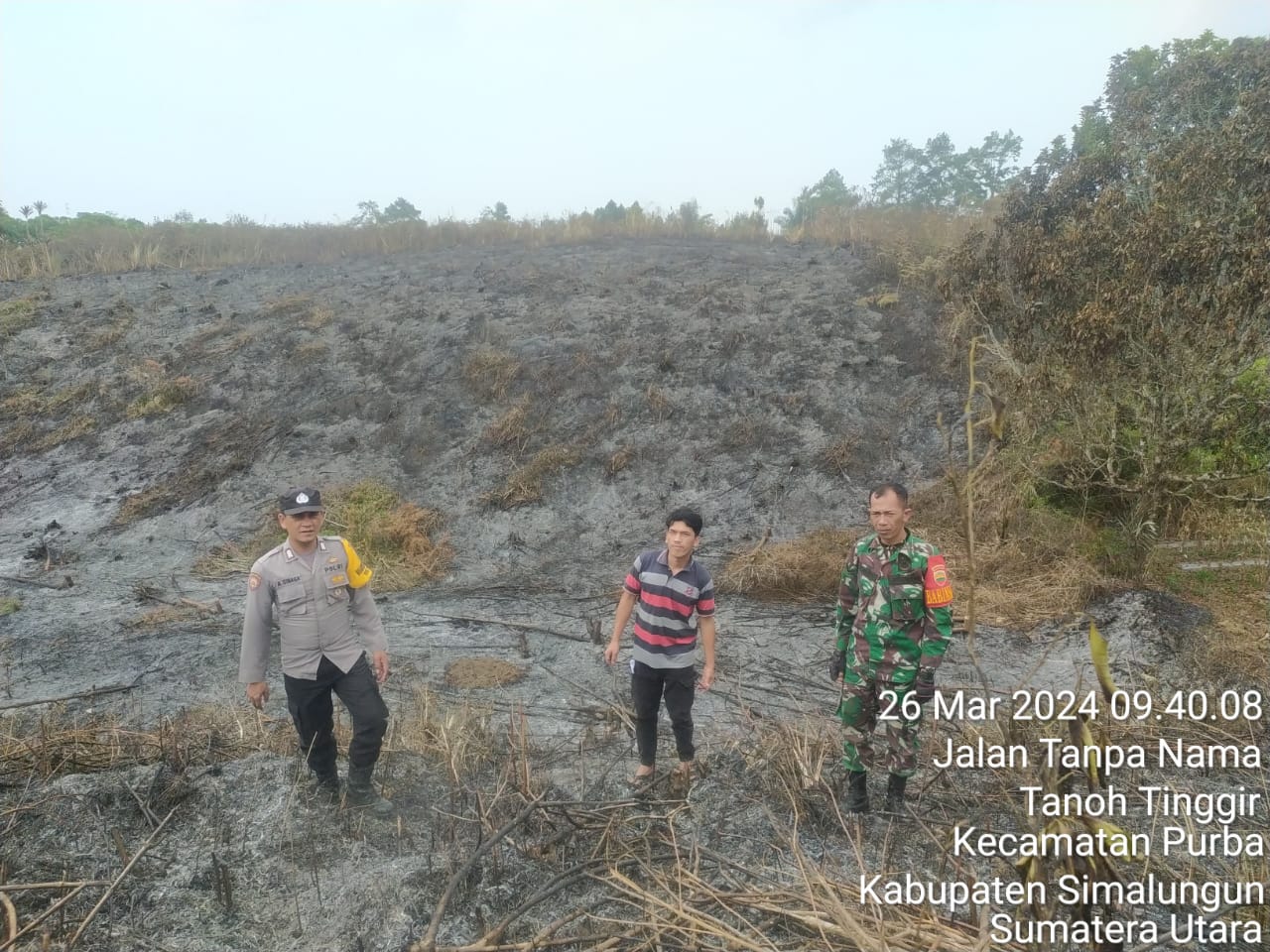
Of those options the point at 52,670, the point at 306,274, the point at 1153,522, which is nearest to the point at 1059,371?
the point at 1153,522

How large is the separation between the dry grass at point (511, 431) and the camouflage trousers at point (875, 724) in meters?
7.82

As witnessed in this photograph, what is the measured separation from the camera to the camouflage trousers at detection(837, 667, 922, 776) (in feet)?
11.3

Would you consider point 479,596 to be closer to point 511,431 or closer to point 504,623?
point 504,623

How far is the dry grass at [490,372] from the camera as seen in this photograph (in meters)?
11.9

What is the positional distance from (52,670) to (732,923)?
6.51 meters

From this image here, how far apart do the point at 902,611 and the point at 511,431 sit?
827cm

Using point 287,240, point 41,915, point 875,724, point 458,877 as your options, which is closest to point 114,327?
point 287,240

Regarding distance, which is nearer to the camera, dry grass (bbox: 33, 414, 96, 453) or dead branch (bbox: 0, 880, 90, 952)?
dead branch (bbox: 0, 880, 90, 952)

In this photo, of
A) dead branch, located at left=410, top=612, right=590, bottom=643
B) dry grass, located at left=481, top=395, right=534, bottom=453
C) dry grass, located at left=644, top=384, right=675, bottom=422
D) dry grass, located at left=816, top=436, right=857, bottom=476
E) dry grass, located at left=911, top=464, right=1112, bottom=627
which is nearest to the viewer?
dry grass, located at left=911, top=464, right=1112, bottom=627

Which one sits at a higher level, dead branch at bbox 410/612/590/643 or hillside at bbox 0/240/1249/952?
hillside at bbox 0/240/1249/952

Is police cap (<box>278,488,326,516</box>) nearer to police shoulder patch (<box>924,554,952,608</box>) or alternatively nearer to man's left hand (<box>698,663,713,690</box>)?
man's left hand (<box>698,663,713,690</box>)

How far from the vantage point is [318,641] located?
11.6ft

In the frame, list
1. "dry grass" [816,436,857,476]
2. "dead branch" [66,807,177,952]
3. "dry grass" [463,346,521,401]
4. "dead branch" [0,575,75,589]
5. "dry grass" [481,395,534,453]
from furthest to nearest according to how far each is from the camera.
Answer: "dry grass" [463,346,521,401] → "dry grass" [481,395,534,453] → "dry grass" [816,436,857,476] → "dead branch" [0,575,75,589] → "dead branch" [66,807,177,952]

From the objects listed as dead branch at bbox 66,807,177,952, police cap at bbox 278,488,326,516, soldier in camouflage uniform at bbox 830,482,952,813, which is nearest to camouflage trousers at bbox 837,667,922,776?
soldier in camouflage uniform at bbox 830,482,952,813
